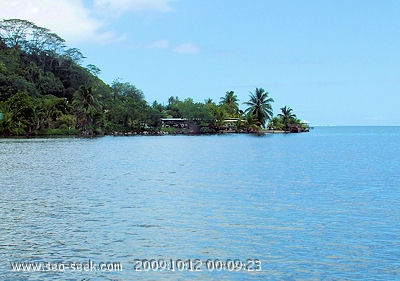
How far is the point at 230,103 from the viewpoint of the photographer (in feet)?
462

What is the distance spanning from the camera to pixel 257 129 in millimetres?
125250

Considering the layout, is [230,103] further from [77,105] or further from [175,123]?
[77,105]

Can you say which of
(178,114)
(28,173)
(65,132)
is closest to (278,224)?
(28,173)

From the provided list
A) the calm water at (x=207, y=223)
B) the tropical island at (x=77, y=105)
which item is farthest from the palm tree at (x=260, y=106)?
the calm water at (x=207, y=223)

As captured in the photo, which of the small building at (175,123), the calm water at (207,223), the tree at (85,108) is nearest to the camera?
the calm water at (207,223)

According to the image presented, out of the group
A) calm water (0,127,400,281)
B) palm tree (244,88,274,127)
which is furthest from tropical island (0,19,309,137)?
calm water (0,127,400,281)

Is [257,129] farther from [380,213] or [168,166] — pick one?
[380,213]

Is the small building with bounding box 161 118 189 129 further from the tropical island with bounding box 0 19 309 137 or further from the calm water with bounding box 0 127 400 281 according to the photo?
the calm water with bounding box 0 127 400 281

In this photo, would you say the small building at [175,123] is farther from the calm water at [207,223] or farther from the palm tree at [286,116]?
the calm water at [207,223]

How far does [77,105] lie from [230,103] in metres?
56.9

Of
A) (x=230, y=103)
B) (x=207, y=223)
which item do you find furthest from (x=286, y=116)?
(x=207, y=223)

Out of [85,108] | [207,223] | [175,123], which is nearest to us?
[207,223]

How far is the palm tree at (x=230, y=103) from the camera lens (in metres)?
137

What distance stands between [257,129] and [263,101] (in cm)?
892
